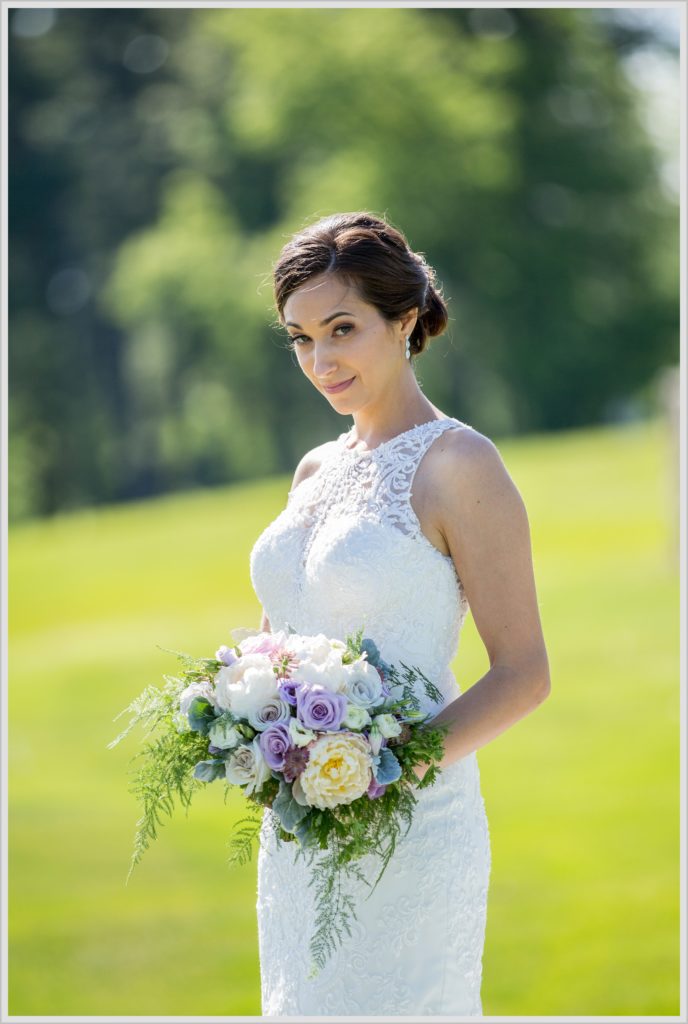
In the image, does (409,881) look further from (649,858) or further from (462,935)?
(649,858)

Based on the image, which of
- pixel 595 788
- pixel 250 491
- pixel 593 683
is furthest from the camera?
pixel 250 491

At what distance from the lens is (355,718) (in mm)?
2943

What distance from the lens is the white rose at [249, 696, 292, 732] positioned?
2.97 meters

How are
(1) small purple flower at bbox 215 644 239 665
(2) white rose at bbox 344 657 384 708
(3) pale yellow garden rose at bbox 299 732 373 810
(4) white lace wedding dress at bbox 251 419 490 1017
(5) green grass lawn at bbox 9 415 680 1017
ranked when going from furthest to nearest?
1. (5) green grass lawn at bbox 9 415 680 1017
2. (4) white lace wedding dress at bbox 251 419 490 1017
3. (1) small purple flower at bbox 215 644 239 665
4. (2) white rose at bbox 344 657 384 708
5. (3) pale yellow garden rose at bbox 299 732 373 810

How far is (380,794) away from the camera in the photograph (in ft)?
9.72

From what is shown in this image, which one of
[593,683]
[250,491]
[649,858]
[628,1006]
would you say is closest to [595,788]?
[649,858]

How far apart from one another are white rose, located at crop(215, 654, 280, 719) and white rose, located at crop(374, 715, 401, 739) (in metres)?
0.24

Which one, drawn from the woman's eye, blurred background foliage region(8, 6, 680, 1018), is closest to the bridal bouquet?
the woman's eye

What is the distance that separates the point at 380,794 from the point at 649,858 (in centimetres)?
816

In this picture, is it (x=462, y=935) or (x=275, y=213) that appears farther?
(x=275, y=213)

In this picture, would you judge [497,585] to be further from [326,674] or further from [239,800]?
[239,800]

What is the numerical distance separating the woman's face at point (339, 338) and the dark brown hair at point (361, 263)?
1.1 inches

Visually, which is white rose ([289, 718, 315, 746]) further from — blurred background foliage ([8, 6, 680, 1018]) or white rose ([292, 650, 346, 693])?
blurred background foliage ([8, 6, 680, 1018])

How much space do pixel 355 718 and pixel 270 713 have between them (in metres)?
0.20
